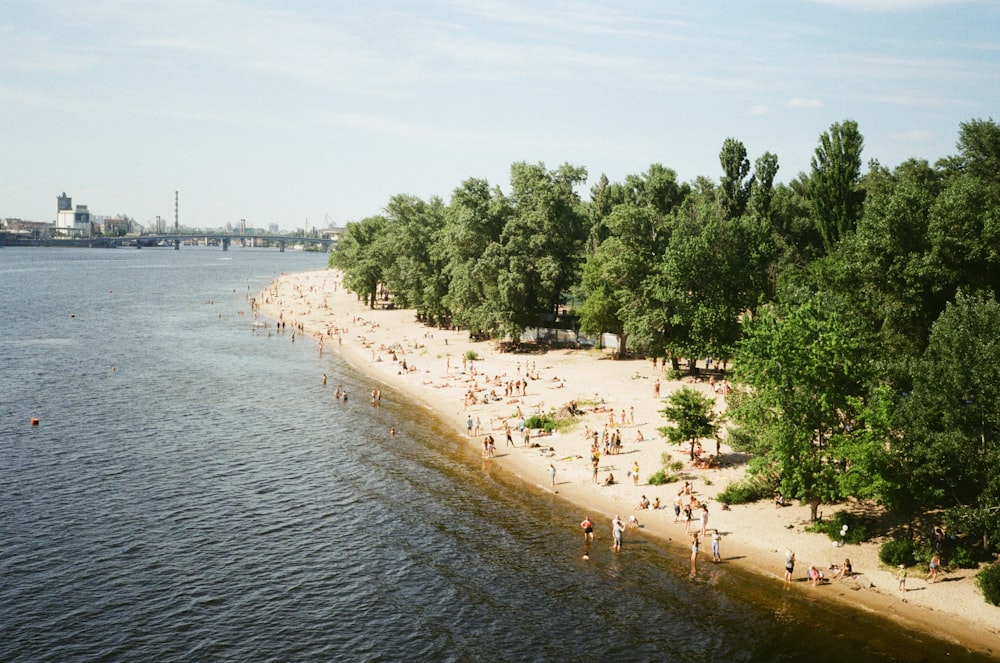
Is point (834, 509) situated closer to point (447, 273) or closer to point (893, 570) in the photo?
point (893, 570)

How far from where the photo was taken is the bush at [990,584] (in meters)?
29.5

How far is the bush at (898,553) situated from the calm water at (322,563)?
4.40 metres

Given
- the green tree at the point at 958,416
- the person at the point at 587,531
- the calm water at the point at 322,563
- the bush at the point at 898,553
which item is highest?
the green tree at the point at 958,416

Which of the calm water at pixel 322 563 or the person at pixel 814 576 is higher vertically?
the person at pixel 814 576

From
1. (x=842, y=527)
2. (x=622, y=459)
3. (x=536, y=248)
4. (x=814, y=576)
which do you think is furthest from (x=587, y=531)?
(x=536, y=248)

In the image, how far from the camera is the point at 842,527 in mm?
35375

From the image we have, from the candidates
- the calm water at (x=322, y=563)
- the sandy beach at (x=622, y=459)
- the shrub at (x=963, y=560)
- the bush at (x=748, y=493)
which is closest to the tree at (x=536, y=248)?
the sandy beach at (x=622, y=459)

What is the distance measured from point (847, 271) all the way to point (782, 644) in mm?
26334

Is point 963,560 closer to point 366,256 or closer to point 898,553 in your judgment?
point 898,553

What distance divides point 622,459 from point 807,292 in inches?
619

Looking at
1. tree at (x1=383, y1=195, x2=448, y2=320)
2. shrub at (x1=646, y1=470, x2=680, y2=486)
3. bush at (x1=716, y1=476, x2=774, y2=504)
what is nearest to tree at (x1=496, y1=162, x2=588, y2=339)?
tree at (x1=383, y1=195, x2=448, y2=320)

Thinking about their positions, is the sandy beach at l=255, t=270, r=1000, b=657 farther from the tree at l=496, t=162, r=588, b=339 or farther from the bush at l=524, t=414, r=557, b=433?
the tree at l=496, t=162, r=588, b=339

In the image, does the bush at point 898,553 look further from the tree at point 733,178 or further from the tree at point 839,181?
the tree at point 733,178

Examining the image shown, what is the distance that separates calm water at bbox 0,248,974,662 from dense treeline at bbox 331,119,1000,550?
7634 mm
